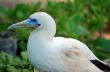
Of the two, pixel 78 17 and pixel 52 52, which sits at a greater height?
pixel 78 17

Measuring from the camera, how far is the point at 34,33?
4.20 metres

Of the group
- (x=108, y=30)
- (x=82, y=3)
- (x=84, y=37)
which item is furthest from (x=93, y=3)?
(x=108, y=30)

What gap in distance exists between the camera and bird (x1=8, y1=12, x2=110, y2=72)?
4.04 metres

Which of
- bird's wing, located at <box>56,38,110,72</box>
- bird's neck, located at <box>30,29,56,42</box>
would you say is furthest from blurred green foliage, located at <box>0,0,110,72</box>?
bird's neck, located at <box>30,29,56,42</box>

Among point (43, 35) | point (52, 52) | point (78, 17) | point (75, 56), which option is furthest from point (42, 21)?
point (78, 17)

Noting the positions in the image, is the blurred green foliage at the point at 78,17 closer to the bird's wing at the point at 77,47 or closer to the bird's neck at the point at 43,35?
the bird's wing at the point at 77,47

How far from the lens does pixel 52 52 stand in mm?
4035

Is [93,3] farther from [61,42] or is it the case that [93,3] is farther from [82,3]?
[61,42]

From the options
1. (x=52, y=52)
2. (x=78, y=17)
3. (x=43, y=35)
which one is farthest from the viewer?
(x=78, y=17)

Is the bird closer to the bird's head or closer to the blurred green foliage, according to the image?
the bird's head

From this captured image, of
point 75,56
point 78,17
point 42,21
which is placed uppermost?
point 78,17

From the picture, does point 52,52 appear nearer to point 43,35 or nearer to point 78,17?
point 43,35

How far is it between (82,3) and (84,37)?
0.62 meters

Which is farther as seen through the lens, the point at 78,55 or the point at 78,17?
the point at 78,17
